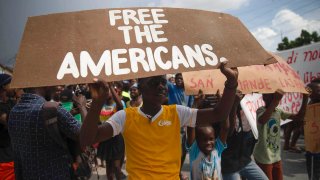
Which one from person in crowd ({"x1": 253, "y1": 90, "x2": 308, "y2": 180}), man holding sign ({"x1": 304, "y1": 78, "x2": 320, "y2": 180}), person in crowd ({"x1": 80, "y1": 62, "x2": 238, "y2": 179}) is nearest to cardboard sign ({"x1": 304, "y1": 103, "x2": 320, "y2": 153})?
man holding sign ({"x1": 304, "y1": 78, "x2": 320, "y2": 180})

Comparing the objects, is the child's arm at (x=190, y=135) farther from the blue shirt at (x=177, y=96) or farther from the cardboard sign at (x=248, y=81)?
the blue shirt at (x=177, y=96)

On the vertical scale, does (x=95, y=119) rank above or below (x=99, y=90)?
below

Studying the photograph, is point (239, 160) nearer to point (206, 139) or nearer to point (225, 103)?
point (206, 139)

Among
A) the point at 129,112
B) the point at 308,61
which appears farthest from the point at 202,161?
the point at 308,61

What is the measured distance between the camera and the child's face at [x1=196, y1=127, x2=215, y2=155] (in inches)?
116

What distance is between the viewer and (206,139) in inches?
116

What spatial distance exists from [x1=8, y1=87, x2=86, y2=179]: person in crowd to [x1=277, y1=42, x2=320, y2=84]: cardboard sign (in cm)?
634

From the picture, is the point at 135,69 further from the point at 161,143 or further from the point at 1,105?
the point at 1,105

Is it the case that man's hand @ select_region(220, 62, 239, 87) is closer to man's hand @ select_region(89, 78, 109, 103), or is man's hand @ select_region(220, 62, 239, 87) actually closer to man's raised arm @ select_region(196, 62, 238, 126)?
man's raised arm @ select_region(196, 62, 238, 126)

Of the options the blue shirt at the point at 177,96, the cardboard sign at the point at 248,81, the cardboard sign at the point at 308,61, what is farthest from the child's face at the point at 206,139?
the cardboard sign at the point at 308,61

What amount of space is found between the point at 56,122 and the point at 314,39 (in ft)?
117

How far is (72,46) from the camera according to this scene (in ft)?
6.14

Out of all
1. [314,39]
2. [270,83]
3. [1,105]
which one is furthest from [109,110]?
[314,39]

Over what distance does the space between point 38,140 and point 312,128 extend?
128 inches
